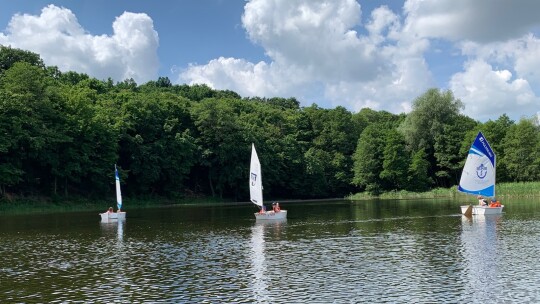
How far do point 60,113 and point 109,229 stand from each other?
40067 millimetres

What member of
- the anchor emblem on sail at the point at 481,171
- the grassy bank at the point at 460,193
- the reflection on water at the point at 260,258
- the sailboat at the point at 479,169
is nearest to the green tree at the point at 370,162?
the grassy bank at the point at 460,193

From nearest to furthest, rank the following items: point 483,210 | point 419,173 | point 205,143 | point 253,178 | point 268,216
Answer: point 483,210 → point 268,216 → point 253,178 → point 205,143 → point 419,173

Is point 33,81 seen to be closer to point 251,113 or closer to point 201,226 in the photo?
point 201,226

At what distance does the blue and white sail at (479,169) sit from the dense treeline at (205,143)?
162ft

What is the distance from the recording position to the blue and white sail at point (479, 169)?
172ft

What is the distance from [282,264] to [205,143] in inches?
3141

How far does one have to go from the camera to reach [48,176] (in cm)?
7938

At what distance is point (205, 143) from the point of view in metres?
103

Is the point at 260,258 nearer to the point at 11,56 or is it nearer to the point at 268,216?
the point at 268,216

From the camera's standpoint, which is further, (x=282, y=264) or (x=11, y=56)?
(x=11, y=56)

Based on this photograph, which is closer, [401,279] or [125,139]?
[401,279]

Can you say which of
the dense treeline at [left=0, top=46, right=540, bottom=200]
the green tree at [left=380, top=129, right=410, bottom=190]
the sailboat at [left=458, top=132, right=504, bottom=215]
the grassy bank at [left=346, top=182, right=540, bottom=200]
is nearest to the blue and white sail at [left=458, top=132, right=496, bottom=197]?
the sailboat at [left=458, top=132, right=504, bottom=215]

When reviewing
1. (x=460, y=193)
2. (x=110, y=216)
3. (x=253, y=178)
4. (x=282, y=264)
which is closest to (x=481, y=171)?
(x=253, y=178)

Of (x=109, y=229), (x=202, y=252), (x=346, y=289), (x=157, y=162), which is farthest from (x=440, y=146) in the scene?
(x=346, y=289)
